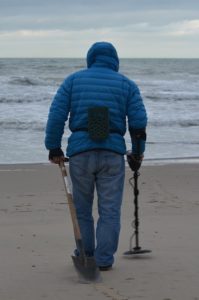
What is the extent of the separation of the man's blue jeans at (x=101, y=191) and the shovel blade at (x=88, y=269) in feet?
0.87

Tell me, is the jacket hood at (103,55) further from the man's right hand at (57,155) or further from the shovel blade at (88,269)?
the shovel blade at (88,269)

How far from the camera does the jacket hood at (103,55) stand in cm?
526

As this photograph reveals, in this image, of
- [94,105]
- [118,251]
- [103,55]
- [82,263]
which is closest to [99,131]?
[94,105]

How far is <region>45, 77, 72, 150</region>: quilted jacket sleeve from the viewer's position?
16.8ft

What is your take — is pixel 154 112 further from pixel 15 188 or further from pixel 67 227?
pixel 67 227

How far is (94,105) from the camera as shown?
16.9 feet

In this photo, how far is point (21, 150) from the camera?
1425cm

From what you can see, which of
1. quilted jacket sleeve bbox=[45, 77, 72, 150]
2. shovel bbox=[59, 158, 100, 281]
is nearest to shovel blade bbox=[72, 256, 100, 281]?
shovel bbox=[59, 158, 100, 281]

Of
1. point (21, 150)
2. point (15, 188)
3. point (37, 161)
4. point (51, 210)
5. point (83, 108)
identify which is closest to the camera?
point (83, 108)

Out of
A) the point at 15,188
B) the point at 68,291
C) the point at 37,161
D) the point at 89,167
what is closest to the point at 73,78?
the point at 89,167

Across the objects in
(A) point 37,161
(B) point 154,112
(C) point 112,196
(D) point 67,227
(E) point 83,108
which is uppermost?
(E) point 83,108

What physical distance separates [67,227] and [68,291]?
7.27ft

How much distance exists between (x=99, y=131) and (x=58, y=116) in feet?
0.95

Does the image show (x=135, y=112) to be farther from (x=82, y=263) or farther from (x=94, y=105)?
(x=82, y=263)
